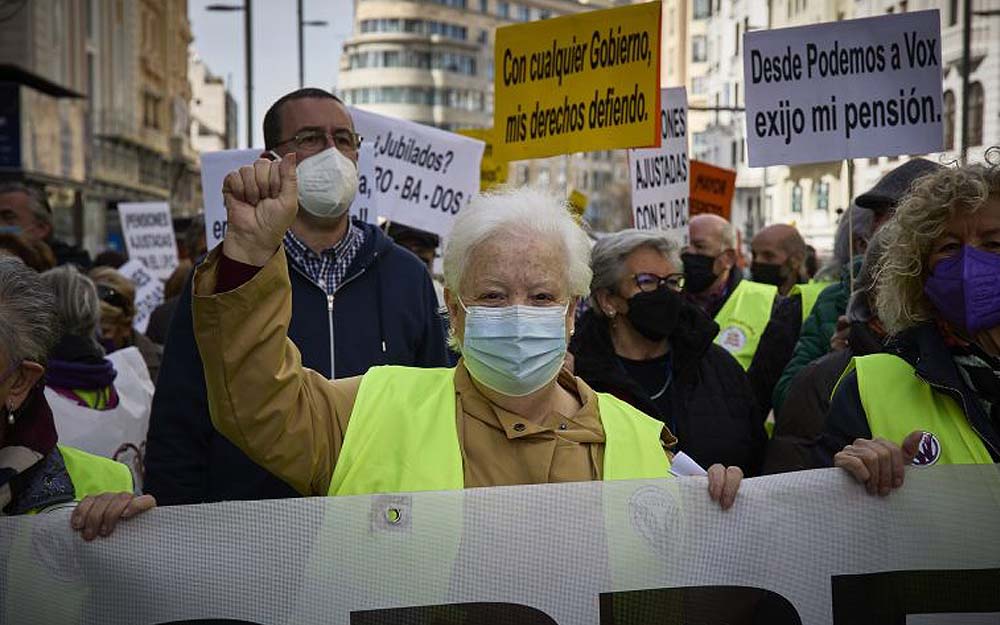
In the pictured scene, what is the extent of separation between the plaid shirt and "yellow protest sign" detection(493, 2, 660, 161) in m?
2.98

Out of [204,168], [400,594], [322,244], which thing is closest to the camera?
[400,594]

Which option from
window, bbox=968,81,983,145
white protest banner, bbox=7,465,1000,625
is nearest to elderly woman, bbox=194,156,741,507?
white protest banner, bbox=7,465,1000,625

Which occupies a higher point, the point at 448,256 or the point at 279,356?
the point at 448,256

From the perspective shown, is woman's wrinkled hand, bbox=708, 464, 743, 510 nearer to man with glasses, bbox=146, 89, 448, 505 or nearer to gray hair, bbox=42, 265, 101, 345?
man with glasses, bbox=146, 89, 448, 505

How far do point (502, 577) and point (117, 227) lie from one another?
35516 mm

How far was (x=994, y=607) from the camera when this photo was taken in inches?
108

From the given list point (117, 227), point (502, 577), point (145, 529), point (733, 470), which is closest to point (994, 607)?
point (733, 470)

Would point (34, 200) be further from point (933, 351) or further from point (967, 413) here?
point (967, 413)

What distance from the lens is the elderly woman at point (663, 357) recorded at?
180 inches

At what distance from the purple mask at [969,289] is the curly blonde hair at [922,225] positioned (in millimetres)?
106

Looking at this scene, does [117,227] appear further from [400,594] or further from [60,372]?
[400,594]

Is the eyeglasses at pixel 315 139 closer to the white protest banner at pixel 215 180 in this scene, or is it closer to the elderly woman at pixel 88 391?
the elderly woman at pixel 88 391

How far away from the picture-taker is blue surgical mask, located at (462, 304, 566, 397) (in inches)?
113

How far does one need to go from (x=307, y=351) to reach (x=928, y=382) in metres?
1.75
